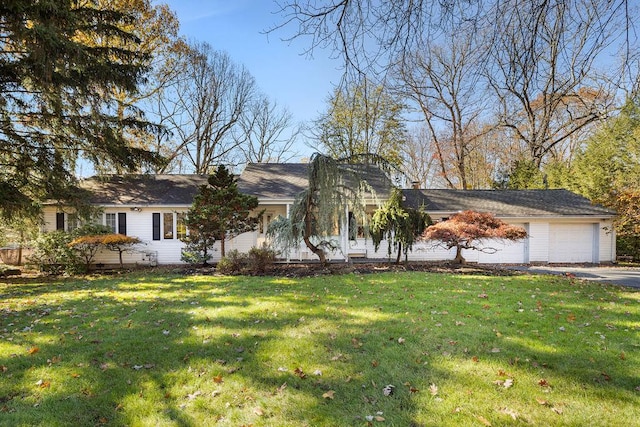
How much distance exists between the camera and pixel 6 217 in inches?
369

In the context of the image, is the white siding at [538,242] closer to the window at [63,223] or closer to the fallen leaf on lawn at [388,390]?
the fallen leaf on lawn at [388,390]

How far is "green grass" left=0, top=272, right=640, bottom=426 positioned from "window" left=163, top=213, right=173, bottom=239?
8.53 metres

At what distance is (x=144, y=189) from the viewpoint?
16.9m

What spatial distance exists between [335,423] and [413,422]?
0.67 m

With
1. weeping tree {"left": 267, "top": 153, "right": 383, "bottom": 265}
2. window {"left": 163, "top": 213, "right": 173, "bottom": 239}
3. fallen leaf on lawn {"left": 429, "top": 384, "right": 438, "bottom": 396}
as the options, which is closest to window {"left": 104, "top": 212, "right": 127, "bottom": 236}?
window {"left": 163, "top": 213, "right": 173, "bottom": 239}

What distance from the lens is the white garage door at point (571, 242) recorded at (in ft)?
53.8

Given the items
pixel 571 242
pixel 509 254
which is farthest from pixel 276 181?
pixel 571 242

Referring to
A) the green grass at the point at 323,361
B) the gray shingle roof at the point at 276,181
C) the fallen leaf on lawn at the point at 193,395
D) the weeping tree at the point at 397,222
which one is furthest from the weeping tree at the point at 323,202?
the fallen leaf on lawn at the point at 193,395

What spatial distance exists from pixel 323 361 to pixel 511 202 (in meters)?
17.1

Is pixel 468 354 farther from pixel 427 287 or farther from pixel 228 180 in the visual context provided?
pixel 228 180

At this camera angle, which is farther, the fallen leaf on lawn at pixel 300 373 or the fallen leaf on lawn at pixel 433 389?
the fallen leaf on lawn at pixel 300 373

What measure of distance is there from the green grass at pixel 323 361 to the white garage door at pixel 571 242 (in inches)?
407

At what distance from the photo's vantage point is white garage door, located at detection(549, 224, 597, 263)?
16406 millimetres

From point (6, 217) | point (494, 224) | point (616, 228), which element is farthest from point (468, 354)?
point (616, 228)
